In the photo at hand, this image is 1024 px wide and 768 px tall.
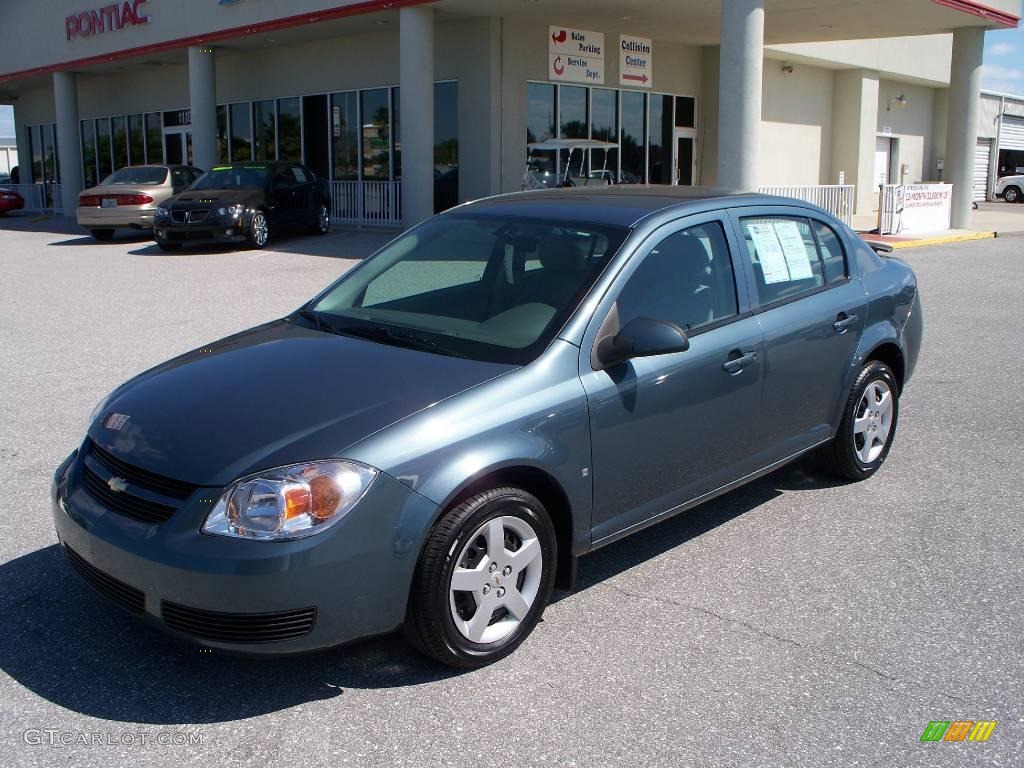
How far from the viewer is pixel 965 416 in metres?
7.01

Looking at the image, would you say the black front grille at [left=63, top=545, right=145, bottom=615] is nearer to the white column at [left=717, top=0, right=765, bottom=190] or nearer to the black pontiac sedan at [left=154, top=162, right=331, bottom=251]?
the white column at [left=717, top=0, right=765, bottom=190]

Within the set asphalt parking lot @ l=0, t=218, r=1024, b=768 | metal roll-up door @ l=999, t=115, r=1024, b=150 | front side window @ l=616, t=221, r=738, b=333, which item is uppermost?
metal roll-up door @ l=999, t=115, r=1024, b=150

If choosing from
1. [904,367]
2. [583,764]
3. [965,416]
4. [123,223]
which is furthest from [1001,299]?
[123,223]

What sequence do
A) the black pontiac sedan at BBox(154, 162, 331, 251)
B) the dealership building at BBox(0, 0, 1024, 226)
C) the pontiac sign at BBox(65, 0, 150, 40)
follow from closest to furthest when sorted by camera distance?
the black pontiac sedan at BBox(154, 162, 331, 251), the dealership building at BBox(0, 0, 1024, 226), the pontiac sign at BBox(65, 0, 150, 40)

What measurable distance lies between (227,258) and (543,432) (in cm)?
1489

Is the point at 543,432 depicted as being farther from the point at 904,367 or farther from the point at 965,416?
the point at 965,416

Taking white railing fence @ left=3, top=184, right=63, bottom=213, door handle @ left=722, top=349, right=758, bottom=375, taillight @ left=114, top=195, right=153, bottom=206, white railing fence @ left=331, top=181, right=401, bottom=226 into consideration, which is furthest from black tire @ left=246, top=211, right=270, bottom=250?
white railing fence @ left=3, top=184, right=63, bottom=213

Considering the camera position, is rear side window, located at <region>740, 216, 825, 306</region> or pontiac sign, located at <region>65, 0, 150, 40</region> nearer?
rear side window, located at <region>740, 216, 825, 306</region>

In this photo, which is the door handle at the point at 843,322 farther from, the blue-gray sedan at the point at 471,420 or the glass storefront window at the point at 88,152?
the glass storefront window at the point at 88,152

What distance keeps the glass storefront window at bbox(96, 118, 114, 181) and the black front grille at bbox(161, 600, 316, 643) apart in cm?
3203

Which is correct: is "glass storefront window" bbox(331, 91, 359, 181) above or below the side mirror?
above

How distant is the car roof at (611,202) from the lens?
14.9 ft

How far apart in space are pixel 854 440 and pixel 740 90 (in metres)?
12.6

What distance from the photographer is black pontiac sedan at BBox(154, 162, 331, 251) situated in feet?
59.3
